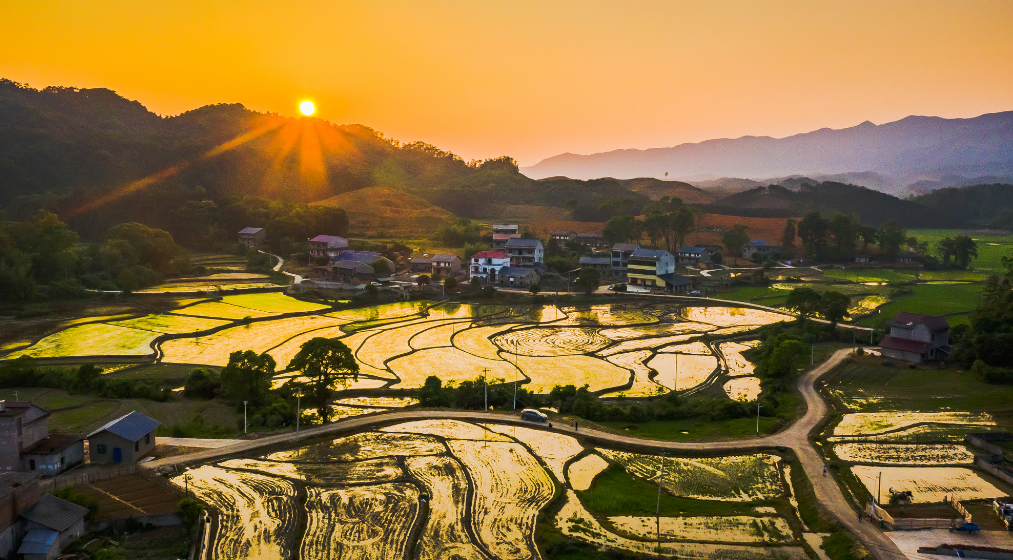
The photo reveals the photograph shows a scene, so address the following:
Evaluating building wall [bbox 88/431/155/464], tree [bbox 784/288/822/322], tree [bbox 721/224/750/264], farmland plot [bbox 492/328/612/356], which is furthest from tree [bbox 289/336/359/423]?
tree [bbox 721/224/750/264]

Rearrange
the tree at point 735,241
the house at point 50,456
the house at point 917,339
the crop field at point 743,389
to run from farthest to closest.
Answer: the tree at point 735,241 < the house at point 917,339 < the crop field at point 743,389 < the house at point 50,456

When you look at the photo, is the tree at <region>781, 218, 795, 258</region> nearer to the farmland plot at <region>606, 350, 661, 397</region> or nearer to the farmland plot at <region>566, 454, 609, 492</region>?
the farmland plot at <region>606, 350, 661, 397</region>

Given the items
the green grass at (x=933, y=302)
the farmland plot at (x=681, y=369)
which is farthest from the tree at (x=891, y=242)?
the farmland plot at (x=681, y=369)

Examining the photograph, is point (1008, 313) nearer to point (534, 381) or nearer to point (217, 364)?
point (534, 381)

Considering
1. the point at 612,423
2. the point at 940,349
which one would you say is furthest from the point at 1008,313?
the point at 612,423

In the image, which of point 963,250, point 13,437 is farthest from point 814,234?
point 13,437

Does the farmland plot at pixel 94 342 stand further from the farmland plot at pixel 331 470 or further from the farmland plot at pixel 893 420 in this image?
the farmland plot at pixel 893 420

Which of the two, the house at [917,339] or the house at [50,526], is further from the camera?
the house at [917,339]

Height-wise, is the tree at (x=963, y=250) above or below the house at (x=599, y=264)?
above
